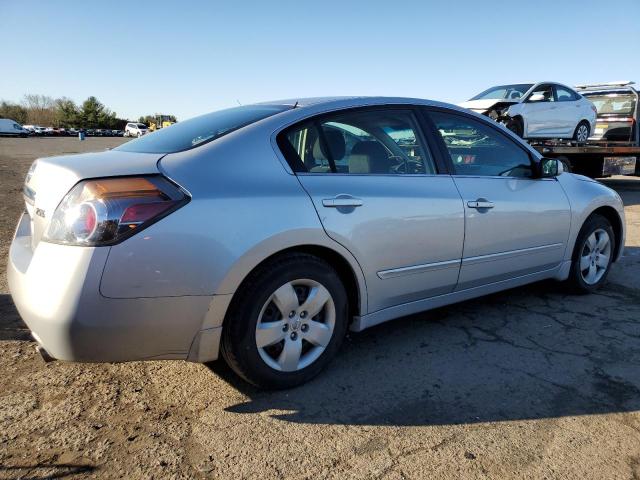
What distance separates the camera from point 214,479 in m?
2.02

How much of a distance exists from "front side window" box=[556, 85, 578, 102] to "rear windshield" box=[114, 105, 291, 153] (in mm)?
9854

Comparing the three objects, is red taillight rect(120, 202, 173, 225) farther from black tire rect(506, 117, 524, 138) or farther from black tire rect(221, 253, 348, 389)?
black tire rect(506, 117, 524, 138)

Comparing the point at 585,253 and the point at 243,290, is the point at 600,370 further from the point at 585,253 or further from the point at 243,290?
the point at 243,290

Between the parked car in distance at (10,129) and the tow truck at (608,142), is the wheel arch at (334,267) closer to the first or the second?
the tow truck at (608,142)

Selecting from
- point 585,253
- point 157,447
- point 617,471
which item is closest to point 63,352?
point 157,447

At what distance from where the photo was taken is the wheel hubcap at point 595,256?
438cm

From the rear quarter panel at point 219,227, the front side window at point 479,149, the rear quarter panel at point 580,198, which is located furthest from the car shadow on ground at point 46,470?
the rear quarter panel at point 580,198

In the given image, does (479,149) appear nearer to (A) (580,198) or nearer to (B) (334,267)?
(A) (580,198)

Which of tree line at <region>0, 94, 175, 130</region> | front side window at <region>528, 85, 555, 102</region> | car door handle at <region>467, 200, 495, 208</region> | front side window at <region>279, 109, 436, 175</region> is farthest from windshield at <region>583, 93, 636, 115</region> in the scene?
tree line at <region>0, 94, 175, 130</region>

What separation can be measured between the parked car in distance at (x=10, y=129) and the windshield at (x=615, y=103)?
63056mm

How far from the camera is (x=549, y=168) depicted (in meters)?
3.89

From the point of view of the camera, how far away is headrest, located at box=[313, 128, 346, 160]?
113 inches

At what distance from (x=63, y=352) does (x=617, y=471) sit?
2.39 meters

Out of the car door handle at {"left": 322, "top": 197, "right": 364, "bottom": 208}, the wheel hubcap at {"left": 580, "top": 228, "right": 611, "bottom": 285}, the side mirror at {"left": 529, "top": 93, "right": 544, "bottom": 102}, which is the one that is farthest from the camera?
the side mirror at {"left": 529, "top": 93, "right": 544, "bottom": 102}
